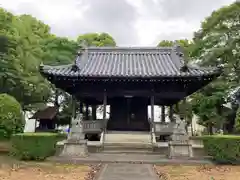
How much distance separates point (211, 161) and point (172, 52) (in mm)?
10163

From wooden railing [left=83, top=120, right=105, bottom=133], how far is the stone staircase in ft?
1.99

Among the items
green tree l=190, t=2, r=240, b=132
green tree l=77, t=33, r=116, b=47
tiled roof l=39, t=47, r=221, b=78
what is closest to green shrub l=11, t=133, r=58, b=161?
tiled roof l=39, t=47, r=221, b=78

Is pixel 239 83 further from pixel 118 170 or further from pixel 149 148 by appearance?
pixel 118 170

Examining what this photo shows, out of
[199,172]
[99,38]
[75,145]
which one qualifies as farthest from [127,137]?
[99,38]

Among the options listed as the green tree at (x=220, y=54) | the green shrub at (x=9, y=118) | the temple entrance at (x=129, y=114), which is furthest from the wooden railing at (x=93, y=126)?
the green tree at (x=220, y=54)

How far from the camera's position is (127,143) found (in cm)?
1570

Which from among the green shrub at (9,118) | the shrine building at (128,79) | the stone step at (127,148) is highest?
the shrine building at (128,79)

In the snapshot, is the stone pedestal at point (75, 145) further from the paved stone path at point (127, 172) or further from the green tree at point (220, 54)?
the green tree at point (220, 54)

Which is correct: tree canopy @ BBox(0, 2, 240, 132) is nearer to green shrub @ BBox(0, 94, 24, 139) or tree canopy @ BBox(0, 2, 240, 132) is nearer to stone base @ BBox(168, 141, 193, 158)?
green shrub @ BBox(0, 94, 24, 139)

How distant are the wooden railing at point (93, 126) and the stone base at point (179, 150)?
17.5ft

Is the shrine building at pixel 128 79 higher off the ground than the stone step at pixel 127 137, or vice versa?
the shrine building at pixel 128 79

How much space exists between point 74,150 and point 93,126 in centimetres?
385

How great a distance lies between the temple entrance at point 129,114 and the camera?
789 inches

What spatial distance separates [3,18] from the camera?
21.7 meters
